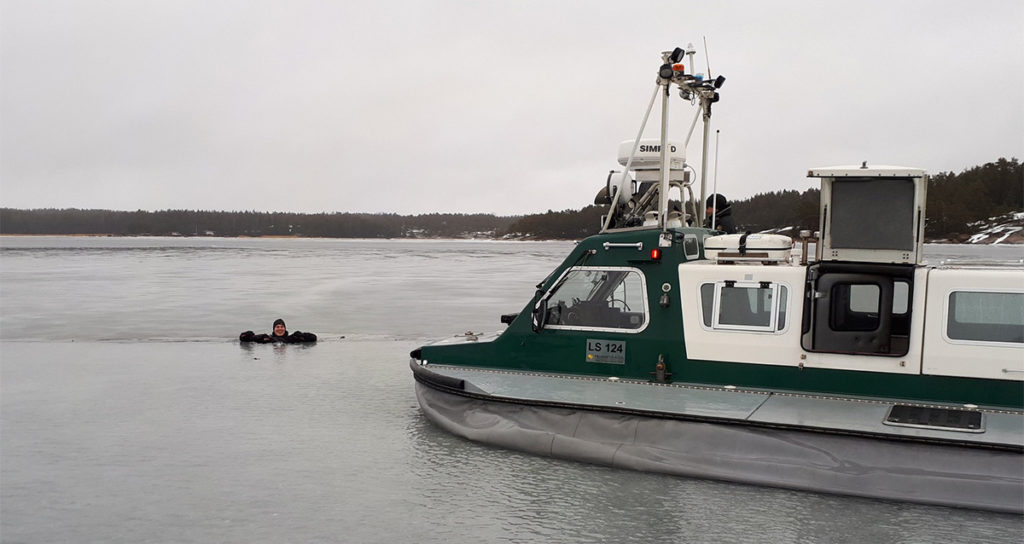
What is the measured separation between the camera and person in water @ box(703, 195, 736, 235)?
777 cm

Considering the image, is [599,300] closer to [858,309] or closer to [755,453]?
[755,453]

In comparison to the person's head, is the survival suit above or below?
below

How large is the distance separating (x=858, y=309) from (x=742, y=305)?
82 centimetres

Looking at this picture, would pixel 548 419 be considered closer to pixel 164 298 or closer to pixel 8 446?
pixel 8 446

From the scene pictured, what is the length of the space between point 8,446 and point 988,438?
7.24 m

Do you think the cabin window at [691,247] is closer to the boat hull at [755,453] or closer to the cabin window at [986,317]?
the boat hull at [755,453]

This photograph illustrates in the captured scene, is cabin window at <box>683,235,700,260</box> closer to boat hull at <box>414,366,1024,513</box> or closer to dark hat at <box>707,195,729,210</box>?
dark hat at <box>707,195,729,210</box>

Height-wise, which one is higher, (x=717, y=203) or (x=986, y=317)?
(x=717, y=203)

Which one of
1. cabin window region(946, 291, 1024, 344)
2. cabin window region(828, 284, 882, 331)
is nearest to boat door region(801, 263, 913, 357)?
cabin window region(828, 284, 882, 331)

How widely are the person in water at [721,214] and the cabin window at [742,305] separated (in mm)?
1592

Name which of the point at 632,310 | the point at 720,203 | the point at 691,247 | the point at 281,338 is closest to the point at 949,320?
the point at 691,247

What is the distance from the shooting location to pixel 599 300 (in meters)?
6.71

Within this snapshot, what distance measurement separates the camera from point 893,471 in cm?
504

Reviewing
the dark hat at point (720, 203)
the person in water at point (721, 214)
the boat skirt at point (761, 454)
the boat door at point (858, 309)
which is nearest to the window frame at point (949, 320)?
the boat door at point (858, 309)
